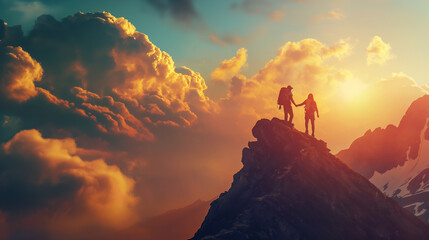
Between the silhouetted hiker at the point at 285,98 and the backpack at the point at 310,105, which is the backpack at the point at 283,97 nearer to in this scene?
the silhouetted hiker at the point at 285,98

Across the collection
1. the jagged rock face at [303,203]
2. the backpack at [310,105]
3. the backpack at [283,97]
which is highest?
the backpack at [283,97]

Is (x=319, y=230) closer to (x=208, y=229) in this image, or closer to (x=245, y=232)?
(x=245, y=232)

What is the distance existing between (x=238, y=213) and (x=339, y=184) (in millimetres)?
13216

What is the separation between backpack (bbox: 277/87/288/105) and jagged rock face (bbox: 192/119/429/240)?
10.8 feet

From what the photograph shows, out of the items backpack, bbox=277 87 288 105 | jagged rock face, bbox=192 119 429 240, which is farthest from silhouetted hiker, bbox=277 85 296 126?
jagged rock face, bbox=192 119 429 240

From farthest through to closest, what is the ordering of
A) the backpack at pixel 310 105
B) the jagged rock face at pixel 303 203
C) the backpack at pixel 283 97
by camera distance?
the backpack at pixel 310 105 < the backpack at pixel 283 97 < the jagged rock face at pixel 303 203

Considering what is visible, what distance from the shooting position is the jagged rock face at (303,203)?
43.6m


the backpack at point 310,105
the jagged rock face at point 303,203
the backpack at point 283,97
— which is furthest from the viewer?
the backpack at point 310,105

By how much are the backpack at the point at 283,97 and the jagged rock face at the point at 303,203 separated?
130 inches

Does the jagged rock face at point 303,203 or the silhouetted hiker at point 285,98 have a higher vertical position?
the silhouetted hiker at point 285,98

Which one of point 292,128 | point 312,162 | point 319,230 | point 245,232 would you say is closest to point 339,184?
point 312,162

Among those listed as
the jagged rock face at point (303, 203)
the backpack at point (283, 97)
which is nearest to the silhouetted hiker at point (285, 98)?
the backpack at point (283, 97)

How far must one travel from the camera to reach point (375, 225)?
45.7 meters

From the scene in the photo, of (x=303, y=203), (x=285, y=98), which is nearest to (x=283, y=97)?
(x=285, y=98)
